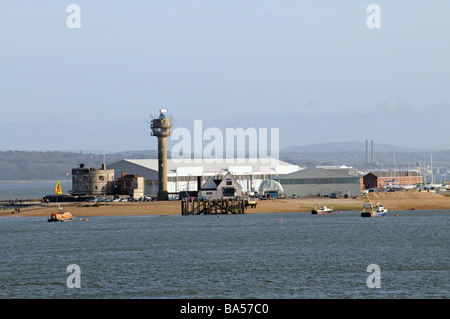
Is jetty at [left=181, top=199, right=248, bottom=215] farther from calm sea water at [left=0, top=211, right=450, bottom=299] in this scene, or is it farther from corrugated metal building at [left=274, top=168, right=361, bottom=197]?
corrugated metal building at [left=274, top=168, right=361, bottom=197]

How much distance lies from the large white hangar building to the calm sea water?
39.2 meters

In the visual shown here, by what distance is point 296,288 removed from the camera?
147 feet

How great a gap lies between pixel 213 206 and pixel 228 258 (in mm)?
65384

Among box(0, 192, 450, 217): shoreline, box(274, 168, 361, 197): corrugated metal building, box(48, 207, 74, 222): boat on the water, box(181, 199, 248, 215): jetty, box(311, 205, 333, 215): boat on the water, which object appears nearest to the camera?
box(48, 207, 74, 222): boat on the water

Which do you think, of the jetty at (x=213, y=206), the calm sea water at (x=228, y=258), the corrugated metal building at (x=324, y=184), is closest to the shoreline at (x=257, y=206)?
the jetty at (x=213, y=206)

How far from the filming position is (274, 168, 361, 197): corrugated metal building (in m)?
146

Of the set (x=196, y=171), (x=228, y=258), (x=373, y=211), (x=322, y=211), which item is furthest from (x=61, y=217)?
(x=228, y=258)

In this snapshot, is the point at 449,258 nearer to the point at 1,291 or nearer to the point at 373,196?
the point at 1,291

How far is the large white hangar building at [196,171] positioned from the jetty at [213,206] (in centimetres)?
1548

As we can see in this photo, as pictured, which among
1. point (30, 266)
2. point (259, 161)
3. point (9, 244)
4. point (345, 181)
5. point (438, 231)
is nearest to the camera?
point (30, 266)

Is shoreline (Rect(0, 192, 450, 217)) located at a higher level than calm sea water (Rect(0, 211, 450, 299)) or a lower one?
higher

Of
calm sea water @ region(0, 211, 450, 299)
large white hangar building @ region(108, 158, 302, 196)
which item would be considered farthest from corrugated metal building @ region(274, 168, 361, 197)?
calm sea water @ region(0, 211, 450, 299)
